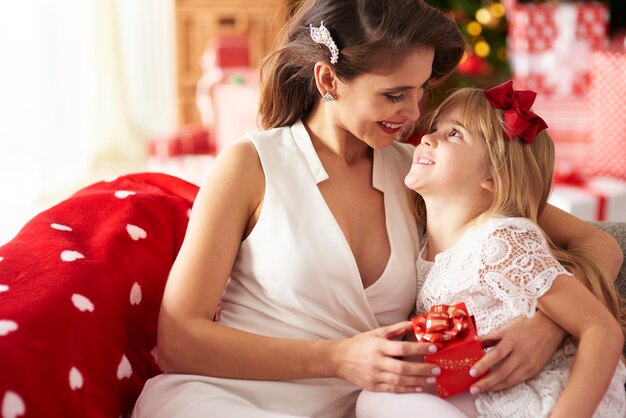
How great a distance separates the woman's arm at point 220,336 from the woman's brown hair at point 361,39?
1.02ft

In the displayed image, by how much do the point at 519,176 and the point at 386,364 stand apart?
0.49m

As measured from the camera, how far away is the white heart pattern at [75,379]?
54.9 inches

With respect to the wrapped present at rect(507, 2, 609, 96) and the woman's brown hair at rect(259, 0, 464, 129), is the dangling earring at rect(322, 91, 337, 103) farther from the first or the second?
the wrapped present at rect(507, 2, 609, 96)

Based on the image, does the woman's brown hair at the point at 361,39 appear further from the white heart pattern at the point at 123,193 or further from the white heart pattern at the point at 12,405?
the white heart pattern at the point at 12,405

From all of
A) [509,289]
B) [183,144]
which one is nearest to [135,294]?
[509,289]

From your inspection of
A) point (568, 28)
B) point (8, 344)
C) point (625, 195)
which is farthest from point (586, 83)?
point (8, 344)

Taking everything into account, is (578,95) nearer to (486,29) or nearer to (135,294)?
(486,29)

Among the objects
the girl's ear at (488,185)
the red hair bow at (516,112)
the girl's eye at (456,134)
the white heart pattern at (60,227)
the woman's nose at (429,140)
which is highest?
the red hair bow at (516,112)

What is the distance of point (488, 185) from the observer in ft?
5.49

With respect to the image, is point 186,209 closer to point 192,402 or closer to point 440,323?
point 192,402

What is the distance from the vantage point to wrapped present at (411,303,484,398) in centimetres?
139

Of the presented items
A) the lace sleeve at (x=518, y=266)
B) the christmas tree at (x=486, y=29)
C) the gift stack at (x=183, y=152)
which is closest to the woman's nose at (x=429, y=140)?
the lace sleeve at (x=518, y=266)

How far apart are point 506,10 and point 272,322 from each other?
3.63 m

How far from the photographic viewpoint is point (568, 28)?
4008 millimetres
